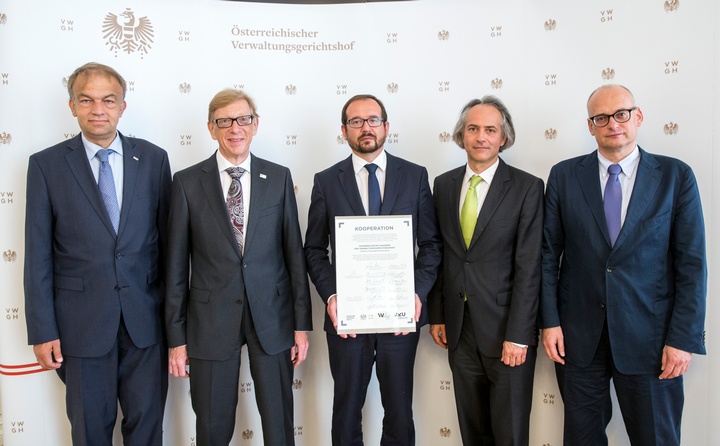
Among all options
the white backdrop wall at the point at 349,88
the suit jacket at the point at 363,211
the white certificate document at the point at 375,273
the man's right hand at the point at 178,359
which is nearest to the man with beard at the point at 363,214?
the suit jacket at the point at 363,211

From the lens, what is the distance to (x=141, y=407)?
238 centimetres

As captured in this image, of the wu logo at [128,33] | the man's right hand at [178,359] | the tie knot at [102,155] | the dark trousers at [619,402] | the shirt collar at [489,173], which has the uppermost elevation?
the wu logo at [128,33]

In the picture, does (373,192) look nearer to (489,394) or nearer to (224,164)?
(224,164)

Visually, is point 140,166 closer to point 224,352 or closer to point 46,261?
point 46,261

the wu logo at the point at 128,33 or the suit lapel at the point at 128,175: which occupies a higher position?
the wu logo at the point at 128,33

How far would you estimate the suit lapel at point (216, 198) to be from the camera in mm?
2324

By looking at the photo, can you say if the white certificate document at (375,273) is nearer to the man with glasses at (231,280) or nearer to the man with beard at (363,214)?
the man with beard at (363,214)

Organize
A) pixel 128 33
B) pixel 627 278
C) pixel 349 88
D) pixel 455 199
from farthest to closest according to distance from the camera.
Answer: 1. pixel 349 88
2. pixel 128 33
3. pixel 455 199
4. pixel 627 278

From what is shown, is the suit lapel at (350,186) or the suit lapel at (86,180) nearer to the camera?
the suit lapel at (86,180)

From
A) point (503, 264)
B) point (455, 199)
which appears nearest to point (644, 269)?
point (503, 264)

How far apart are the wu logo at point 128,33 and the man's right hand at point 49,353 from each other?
1.64 m

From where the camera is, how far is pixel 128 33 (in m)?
2.79

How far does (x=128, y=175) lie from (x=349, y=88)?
1.36m

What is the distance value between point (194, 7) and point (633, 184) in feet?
8.50
